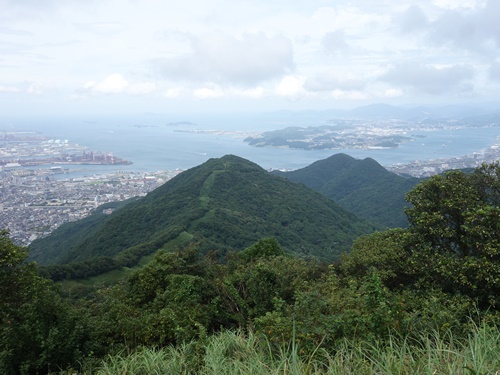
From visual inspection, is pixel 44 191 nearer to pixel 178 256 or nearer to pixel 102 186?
pixel 102 186

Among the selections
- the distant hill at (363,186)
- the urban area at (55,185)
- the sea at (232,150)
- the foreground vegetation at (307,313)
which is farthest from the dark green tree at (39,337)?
the sea at (232,150)

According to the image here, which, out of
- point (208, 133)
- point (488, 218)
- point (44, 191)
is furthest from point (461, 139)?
point (488, 218)

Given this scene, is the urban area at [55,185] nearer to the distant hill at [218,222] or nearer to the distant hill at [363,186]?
the distant hill at [218,222]

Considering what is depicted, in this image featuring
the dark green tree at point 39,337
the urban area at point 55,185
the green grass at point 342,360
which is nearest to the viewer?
the green grass at point 342,360

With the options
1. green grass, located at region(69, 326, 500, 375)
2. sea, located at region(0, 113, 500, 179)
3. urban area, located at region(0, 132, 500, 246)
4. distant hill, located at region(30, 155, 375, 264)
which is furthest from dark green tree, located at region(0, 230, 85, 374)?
sea, located at region(0, 113, 500, 179)

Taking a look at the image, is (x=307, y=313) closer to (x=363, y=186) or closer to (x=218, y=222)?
(x=218, y=222)

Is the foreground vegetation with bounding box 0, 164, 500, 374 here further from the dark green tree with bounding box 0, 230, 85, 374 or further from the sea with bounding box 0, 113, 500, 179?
the sea with bounding box 0, 113, 500, 179
